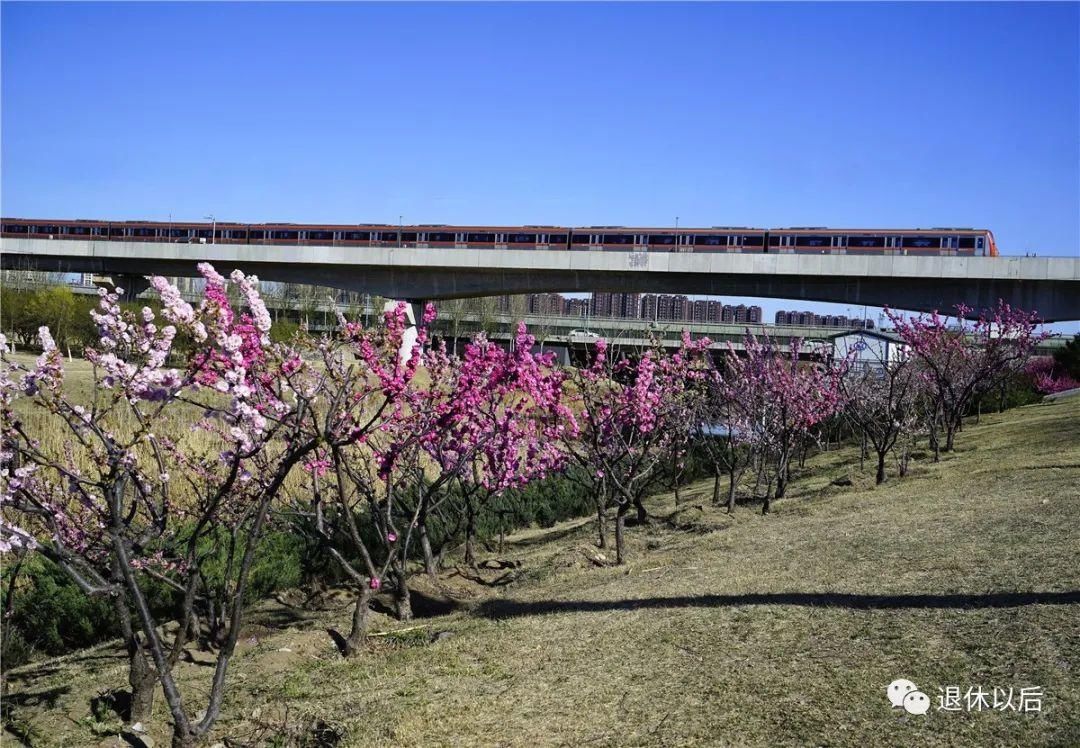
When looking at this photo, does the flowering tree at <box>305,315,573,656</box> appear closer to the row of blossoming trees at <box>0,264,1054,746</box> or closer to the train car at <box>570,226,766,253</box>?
the row of blossoming trees at <box>0,264,1054,746</box>

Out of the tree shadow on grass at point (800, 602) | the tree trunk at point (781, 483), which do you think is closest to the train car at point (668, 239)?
the tree trunk at point (781, 483)

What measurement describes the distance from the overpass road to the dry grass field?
2211cm

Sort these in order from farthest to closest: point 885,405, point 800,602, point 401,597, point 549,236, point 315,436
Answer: point 549,236 → point 885,405 → point 401,597 → point 800,602 → point 315,436

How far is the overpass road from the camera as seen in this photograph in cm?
3091

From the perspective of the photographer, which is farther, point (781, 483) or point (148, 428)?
point (781, 483)

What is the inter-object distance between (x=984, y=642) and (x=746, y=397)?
9.04 meters

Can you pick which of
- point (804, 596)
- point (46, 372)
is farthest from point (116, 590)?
point (804, 596)

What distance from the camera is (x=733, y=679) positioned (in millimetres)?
5691

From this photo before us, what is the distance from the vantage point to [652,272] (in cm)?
3341

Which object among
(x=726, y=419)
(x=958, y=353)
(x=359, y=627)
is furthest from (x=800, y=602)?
(x=958, y=353)

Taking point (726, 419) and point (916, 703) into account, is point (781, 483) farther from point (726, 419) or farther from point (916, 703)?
point (916, 703)

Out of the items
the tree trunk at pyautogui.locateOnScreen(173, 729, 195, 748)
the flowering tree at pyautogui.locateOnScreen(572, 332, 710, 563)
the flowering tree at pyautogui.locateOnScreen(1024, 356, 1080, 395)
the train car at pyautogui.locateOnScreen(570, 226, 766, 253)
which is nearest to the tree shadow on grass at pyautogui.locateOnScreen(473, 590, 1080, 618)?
the flowering tree at pyautogui.locateOnScreen(572, 332, 710, 563)

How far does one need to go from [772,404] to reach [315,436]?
986cm

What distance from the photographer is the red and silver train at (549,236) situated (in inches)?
1387
